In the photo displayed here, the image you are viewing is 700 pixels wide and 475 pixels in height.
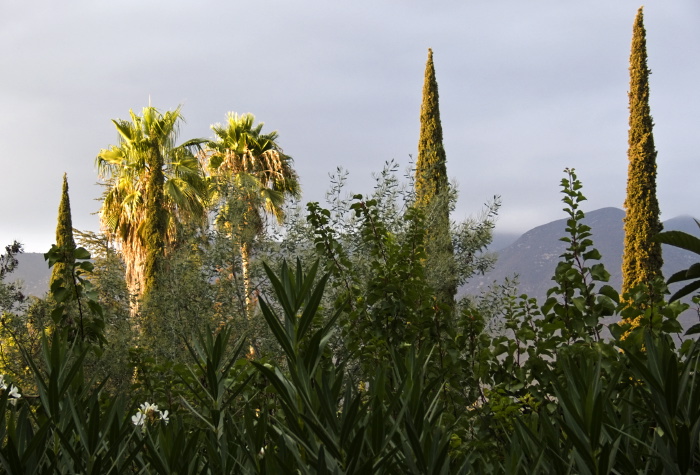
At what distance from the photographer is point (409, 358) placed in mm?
948

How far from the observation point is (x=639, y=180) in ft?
73.8

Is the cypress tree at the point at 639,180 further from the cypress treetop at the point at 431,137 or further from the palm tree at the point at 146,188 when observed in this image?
the palm tree at the point at 146,188

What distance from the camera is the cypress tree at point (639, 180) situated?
21266 millimetres

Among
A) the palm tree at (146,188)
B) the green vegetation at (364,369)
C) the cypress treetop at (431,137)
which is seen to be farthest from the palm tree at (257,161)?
the green vegetation at (364,369)

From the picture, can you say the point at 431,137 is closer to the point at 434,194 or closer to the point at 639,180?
the point at 434,194

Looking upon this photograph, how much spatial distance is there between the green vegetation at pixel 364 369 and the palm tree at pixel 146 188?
842 centimetres

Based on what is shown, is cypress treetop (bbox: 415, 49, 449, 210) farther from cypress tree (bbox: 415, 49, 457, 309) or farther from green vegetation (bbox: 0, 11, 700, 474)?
green vegetation (bbox: 0, 11, 700, 474)

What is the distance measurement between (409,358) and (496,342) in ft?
11.1

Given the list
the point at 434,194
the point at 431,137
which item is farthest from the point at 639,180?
the point at 434,194

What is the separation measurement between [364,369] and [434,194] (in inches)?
581

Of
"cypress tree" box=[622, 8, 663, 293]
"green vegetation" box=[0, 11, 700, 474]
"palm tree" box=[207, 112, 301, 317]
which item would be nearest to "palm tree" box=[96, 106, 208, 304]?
"palm tree" box=[207, 112, 301, 317]

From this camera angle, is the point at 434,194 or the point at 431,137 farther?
the point at 431,137

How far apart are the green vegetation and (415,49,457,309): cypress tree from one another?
87 millimetres

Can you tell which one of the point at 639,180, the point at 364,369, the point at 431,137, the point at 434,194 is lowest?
the point at 364,369
